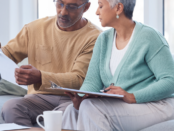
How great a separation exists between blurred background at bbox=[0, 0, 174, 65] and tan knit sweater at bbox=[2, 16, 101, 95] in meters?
0.44

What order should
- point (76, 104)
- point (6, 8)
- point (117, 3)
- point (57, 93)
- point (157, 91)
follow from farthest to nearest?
1. point (6, 8)
2. point (57, 93)
3. point (117, 3)
4. point (76, 104)
5. point (157, 91)

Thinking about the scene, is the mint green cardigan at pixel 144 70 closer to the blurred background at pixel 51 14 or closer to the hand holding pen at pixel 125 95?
the hand holding pen at pixel 125 95

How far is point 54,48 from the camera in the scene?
1734mm

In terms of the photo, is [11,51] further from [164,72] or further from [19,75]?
[164,72]

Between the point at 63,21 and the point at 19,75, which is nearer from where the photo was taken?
the point at 19,75

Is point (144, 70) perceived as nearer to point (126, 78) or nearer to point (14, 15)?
point (126, 78)

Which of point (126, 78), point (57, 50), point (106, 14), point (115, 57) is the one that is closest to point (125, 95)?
point (126, 78)

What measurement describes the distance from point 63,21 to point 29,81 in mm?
507

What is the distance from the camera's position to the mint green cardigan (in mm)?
1182

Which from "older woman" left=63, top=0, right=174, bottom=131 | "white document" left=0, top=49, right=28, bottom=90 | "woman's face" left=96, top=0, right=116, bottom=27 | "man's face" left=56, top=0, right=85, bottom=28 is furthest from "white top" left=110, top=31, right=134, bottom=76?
"white document" left=0, top=49, right=28, bottom=90

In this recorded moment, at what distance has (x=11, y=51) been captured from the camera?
1.76 m

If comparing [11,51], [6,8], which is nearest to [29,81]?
[11,51]

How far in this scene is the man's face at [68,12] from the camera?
1.66 metres

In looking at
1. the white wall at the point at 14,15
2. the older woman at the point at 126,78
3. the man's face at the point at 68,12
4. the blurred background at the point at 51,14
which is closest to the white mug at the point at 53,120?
the older woman at the point at 126,78
